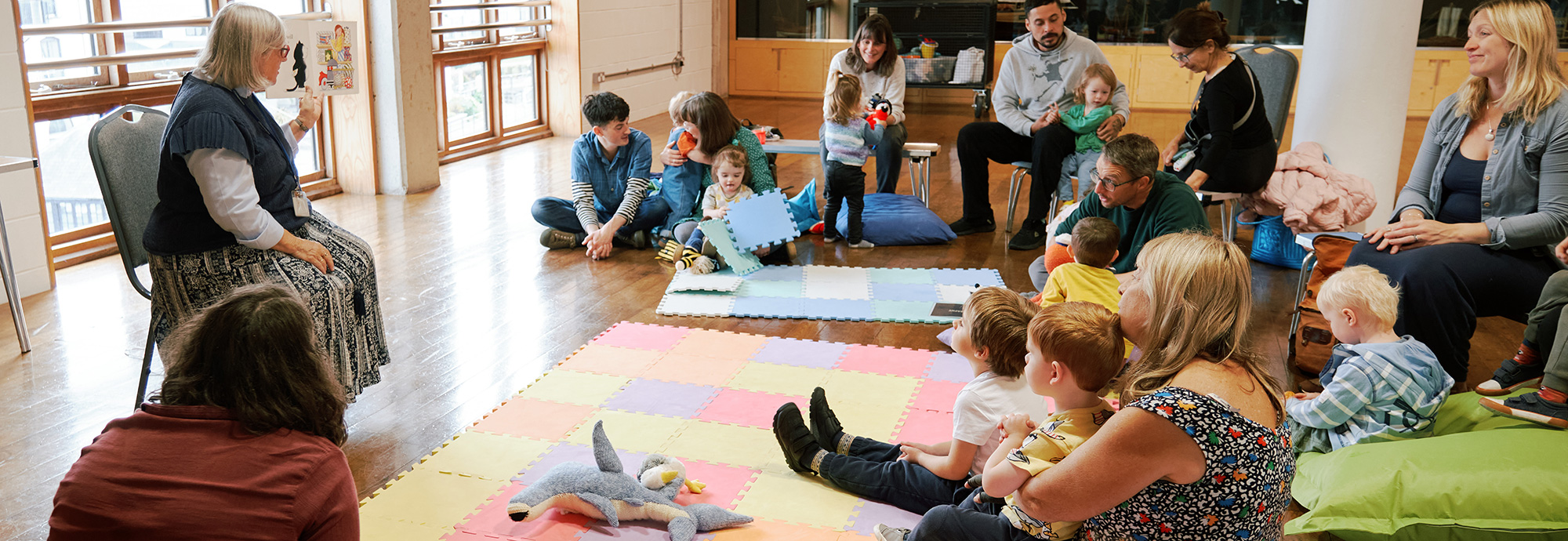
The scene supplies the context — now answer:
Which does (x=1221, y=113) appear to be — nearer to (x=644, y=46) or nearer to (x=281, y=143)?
(x=281, y=143)

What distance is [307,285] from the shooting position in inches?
105

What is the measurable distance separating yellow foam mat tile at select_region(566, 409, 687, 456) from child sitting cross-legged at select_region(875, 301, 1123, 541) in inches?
48.5

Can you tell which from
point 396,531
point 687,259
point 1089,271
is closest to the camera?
point 396,531

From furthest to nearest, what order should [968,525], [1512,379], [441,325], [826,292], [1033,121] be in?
[1033,121]
[826,292]
[441,325]
[1512,379]
[968,525]

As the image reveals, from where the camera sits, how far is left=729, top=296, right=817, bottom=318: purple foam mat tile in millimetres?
4000

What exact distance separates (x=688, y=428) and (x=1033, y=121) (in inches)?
125

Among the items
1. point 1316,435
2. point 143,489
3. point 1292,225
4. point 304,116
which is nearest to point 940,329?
point 1316,435

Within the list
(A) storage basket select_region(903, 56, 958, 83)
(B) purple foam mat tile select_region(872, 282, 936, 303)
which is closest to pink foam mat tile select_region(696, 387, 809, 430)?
(B) purple foam mat tile select_region(872, 282, 936, 303)

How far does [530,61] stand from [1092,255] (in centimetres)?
641

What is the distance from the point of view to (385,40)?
6121 mm

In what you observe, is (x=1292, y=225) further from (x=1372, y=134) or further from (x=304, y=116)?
(x=304, y=116)

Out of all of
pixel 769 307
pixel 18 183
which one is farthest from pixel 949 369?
pixel 18 183

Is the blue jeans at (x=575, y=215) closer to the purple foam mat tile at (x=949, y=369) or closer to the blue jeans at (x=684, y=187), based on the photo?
the blue jeans at (x=684, y=187)

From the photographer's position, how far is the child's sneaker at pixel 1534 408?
98.3 inches
